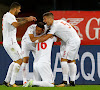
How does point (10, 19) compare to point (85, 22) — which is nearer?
point (10, 19)

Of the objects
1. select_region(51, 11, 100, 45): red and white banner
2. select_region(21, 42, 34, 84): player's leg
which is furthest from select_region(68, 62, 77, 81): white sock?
select_region(51, 11, 100, 45): red and white banner

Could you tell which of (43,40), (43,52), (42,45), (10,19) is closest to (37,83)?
(43,52)

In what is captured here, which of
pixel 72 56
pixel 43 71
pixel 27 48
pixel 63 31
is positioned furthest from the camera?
pixel 27 48

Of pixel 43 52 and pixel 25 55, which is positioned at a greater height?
pixel 43 52

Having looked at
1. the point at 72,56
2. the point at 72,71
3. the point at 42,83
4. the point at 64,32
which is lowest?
the point at 42,83

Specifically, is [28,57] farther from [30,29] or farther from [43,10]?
[43,10]

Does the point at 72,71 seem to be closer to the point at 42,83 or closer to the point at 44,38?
the point at 44,38

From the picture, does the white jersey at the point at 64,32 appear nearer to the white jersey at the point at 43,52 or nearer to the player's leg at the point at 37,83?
the white jersey at the point at 43,52

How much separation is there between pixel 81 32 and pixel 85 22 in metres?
0.30

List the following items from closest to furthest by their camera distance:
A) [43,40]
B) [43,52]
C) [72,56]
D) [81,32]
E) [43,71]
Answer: [43,71], [43,52], [43,40], [72,56], [81,32]

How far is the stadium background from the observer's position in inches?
435

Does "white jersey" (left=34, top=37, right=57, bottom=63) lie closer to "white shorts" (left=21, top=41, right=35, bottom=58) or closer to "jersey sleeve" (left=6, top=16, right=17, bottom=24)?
"jersey sleeve" (left=6, top=16, right=17, bottom=24)

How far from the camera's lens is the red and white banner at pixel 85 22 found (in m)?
13.2

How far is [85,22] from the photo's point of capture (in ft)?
43.7
